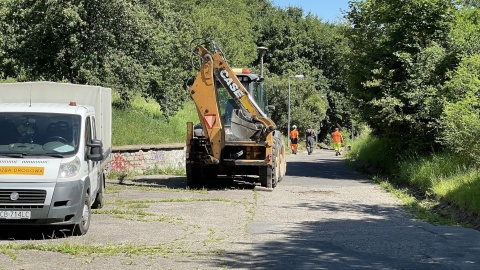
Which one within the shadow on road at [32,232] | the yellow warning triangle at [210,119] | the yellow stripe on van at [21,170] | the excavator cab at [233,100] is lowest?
the shadow on road at [32,232]

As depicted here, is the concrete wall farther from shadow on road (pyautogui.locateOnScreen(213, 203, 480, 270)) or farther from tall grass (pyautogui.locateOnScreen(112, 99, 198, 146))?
shadow on road (pyautogui.locateOnScreen(213, 203, 480, 270))

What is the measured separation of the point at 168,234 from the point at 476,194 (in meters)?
6.36

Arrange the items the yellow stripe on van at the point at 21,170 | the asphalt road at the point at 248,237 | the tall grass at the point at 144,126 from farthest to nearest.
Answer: the tall grass at the point at 144,126 < the yellow stripe on van at the point at 21,170 < the asphalt road at the point at 248,237

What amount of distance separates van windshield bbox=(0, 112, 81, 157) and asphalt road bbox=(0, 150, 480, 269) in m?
1.39

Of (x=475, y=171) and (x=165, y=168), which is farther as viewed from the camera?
(x=165, y=168)

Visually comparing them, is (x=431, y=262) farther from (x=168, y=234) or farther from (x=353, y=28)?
(x=353, y=28)

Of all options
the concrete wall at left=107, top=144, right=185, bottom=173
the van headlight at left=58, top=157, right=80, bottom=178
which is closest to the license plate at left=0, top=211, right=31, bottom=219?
the van headlight at left=58, top=157, right=80, bottom=178

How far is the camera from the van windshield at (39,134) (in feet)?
38.1

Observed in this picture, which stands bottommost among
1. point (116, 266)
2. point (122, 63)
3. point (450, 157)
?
point (116, 266)

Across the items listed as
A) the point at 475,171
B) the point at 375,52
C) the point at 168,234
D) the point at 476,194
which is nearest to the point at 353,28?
the point at 375,52

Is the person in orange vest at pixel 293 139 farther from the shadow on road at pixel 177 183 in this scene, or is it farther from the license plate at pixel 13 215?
the license plate at pixel 13 215

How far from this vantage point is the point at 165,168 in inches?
1045

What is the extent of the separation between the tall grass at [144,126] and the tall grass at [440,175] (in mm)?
8961

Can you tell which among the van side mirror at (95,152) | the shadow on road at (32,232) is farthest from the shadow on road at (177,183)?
the van side mirror at (95,152)
